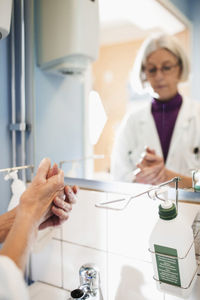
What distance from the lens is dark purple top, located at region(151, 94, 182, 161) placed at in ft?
3.54

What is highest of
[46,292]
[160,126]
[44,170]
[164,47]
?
[164,47]

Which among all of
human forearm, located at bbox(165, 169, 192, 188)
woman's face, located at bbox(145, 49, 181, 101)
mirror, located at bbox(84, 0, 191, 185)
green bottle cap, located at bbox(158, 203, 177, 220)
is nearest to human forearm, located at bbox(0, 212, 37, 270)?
green bottle cap, located at bbox(158, 203, 177, 220)

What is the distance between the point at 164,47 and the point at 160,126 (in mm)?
323

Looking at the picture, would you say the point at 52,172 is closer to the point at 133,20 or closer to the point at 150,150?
the point at 150,150

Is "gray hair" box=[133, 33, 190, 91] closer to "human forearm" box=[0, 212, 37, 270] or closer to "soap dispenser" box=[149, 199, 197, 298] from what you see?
"soap dispenser" box=[149, 199, 197, 298]

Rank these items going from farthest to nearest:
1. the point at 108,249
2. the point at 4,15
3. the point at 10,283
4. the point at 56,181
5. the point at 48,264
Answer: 1. the point at 48,264
2. the point at 108,249
3. the point at 4,15
4. the point at 56,181
5. the point at 10,283

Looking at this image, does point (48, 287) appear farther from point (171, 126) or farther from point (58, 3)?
point (58, 3)

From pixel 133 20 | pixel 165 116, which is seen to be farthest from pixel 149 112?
pixel 133 20

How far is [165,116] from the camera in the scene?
1.10 m

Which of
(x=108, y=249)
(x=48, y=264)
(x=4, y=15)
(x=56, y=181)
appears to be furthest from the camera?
(x=48, y=264)

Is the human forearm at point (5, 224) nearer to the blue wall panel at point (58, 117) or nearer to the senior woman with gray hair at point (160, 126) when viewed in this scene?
the blue wall panel at point (58, 117)

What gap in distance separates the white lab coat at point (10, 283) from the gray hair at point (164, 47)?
94cm

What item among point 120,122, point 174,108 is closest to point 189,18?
point 174,108

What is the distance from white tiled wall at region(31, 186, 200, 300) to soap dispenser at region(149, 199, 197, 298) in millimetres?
96
